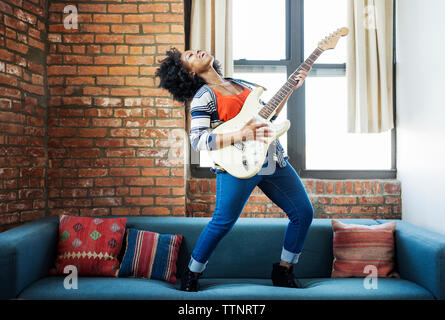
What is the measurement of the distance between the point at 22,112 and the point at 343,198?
2428 millimetres

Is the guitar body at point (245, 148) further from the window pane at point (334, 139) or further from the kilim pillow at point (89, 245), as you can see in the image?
the window pane at point (334, 139)

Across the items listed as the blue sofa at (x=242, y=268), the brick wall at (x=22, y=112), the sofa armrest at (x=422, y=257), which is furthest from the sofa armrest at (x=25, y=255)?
the sofa armrest at (x=422, y=257)

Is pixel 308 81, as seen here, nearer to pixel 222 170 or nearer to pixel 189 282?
pixel 222 170

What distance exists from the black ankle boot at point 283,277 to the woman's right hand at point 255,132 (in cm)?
75

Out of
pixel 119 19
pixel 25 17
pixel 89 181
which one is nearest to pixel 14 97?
pixel 25 17

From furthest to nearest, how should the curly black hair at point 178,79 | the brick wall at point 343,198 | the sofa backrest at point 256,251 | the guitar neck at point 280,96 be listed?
the brick wall at point 343,198
the sofa backrest at point 256,251
the curly black hair at point 178,79
the guitar neck at point 280,96

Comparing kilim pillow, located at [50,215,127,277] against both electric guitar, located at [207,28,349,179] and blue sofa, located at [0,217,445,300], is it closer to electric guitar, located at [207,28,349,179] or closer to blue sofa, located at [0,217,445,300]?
blue sofa, located at [0,217,445,300]

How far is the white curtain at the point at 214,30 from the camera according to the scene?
258cm

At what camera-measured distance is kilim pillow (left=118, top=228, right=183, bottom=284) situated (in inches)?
78.5

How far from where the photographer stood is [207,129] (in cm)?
178

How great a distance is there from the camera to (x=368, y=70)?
8.63ft

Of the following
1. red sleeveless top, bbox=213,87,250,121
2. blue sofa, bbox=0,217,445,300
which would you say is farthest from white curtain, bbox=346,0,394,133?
red sleeveless top, bbox=213,87,250,121

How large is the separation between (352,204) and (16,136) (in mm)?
2493

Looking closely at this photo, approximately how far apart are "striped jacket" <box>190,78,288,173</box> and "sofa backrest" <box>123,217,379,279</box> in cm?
54
